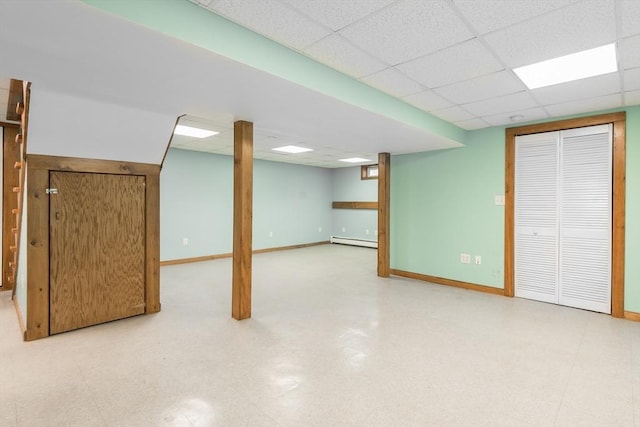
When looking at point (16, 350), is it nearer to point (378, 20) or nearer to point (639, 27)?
point (378, 20)

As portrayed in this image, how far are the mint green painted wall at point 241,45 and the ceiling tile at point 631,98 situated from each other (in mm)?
2310

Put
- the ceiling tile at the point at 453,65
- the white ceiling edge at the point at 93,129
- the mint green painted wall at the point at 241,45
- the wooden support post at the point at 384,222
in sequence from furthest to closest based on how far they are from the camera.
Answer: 1. the wooden support post at the point at 384,222
2. the white ceiling edge at the point at 93,129
3. the ceiling tile at the point at 453,65
4. the mint green painted wall at the point at 241,45

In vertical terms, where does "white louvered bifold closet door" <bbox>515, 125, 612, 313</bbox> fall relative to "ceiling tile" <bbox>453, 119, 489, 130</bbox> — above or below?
below

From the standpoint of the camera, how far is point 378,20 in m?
1.93

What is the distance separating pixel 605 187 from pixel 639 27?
2.28 meters

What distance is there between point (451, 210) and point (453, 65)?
2.79 metres

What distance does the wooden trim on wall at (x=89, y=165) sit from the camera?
114 inches

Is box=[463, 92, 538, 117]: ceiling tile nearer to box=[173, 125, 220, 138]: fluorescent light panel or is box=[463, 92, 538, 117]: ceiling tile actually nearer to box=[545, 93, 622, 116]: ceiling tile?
box=[545, 93, 622, 116]: ceiling tile

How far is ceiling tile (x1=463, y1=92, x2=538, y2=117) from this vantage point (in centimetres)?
324

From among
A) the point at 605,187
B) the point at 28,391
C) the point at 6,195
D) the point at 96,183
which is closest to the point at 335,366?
the point at 28,391

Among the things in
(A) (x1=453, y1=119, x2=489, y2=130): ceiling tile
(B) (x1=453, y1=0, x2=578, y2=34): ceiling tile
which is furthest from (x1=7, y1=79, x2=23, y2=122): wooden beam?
(A) (x1=453, y1=119, x2=489, y2=130): ceiling tile

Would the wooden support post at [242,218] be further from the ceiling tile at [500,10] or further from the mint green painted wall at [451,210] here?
the mint green painted wall at [451,210]

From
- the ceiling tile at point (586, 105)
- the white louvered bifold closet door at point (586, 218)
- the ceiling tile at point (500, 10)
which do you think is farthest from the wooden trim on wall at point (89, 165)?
the white louvered bifold closet door at point (586, 218)

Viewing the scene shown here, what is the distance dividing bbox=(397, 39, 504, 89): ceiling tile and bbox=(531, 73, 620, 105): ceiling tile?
862 millimetres
